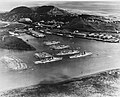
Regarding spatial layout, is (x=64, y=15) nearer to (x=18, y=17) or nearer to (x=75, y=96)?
(x=18, y=17)

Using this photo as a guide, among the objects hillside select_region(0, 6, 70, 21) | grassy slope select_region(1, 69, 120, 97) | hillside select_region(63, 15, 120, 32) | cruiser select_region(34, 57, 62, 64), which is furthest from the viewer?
hillside select_region(63, 15, 120, 32)

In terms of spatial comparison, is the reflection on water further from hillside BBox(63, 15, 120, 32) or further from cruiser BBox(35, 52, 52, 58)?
hillside BBox(63, 15, 120, 32)

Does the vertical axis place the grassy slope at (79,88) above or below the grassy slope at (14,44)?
below

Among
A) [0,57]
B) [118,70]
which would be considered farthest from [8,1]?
[118,70]

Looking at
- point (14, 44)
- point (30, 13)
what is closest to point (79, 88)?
point (14, 44)

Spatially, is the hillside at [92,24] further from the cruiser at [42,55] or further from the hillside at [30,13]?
the cruiser at [42,55]

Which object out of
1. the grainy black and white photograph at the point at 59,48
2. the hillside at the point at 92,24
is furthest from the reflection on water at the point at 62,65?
the hillside at the point at 92,24

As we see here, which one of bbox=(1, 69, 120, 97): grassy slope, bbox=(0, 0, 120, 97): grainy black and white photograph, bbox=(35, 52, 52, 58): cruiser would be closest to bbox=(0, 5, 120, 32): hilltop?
bbox=(0, 0, 120, 97): grainy black and white photograph
